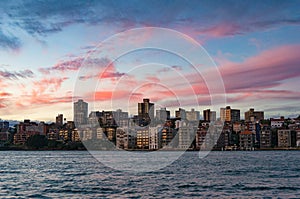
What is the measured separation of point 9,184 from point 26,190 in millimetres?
6813

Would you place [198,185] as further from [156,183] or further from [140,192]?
[140,192]

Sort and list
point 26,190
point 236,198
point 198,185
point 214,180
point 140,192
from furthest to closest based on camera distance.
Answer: point 214,180
point 198,185
point 26,190
point 140,192
point 236,198

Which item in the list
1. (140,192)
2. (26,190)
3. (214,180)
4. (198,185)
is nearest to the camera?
(140,192)

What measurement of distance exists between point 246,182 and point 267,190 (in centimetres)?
731

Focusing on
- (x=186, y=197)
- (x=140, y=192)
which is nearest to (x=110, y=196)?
(x=140, y=192)

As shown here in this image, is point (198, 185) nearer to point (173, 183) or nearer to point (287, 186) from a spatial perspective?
point (173, 183)

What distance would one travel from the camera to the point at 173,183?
51594 mm

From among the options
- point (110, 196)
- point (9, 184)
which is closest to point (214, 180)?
point (110, 196)

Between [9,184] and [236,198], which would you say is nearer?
[236,198]

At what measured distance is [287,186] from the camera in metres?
48.2

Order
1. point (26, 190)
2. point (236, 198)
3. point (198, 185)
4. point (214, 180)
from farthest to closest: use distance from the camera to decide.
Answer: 1. point (214, 180)
2. point (198, 185)
3. point (26, 190)
4. point (236, 198)

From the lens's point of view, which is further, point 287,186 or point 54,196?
point 287,186

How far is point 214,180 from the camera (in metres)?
55.1

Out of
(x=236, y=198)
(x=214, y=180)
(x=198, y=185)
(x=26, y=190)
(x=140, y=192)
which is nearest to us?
(x=236, y=198)
